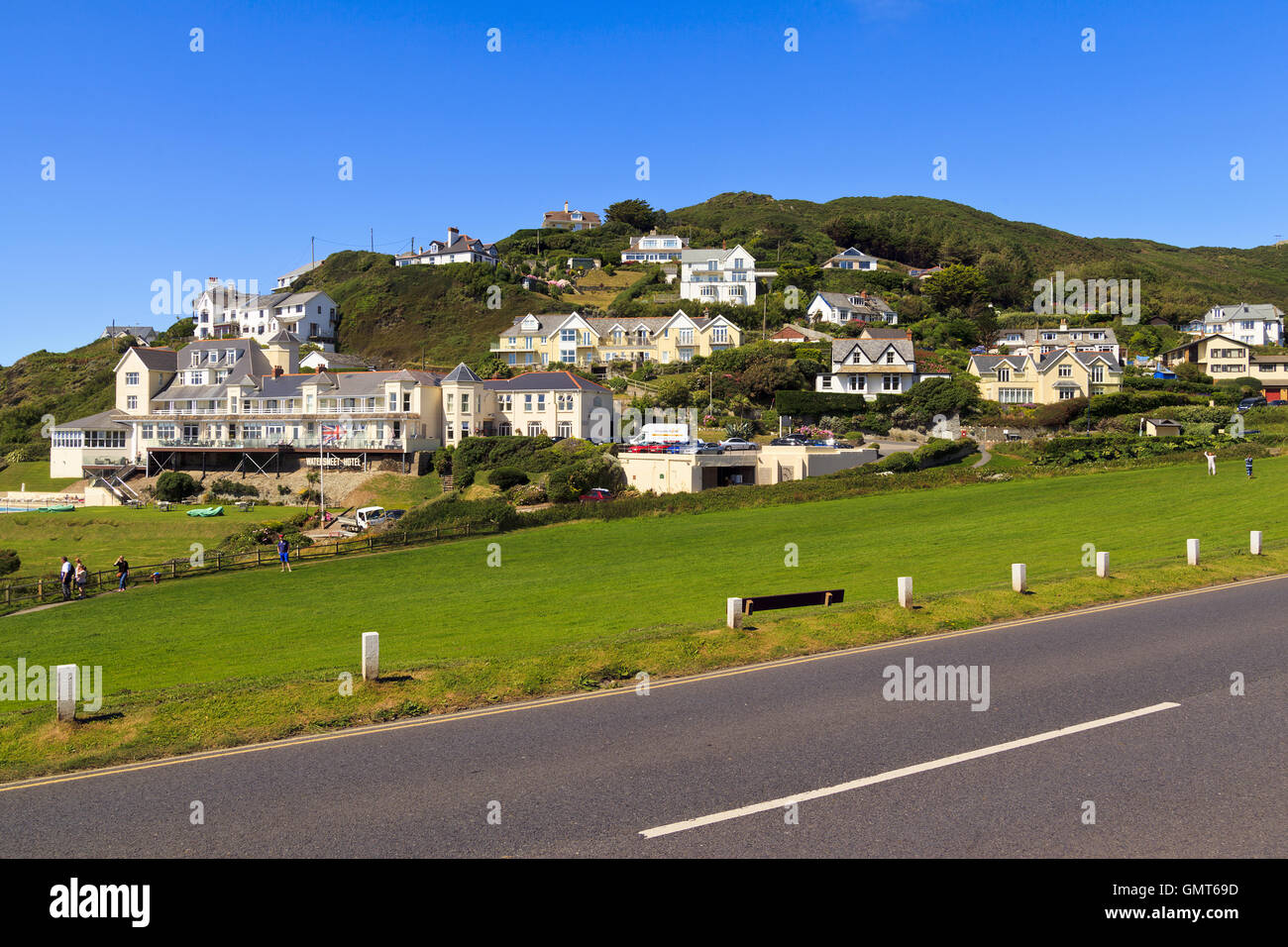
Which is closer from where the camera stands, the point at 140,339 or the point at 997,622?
the point at 997,622

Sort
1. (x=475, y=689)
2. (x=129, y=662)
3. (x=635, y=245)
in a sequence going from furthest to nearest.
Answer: (x=635, y=245) → (x=129, y=662) → (x=475, y=689)

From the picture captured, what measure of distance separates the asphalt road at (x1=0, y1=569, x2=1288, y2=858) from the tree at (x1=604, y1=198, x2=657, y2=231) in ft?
609

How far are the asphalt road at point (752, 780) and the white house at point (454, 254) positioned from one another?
483 ft

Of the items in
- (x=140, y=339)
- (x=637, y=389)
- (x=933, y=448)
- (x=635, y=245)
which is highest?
(x=635, y=245)

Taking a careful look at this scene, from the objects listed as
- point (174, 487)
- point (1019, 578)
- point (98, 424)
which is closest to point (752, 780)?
point (1019, 578)

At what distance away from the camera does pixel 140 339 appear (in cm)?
13600

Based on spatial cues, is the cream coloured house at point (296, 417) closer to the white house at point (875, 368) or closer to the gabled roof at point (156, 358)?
the gabled roof at point (156, 358)

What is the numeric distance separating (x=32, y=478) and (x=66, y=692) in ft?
291

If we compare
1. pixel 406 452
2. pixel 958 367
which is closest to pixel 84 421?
pixel 406 452

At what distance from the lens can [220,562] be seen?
42.2 meters

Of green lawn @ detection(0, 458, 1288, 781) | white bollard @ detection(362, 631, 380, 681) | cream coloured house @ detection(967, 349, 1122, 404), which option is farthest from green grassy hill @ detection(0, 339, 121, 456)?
white bollard @ detection(362, 631, 380, 681)

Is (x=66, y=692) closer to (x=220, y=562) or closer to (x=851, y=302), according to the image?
(x=220, y=562)
